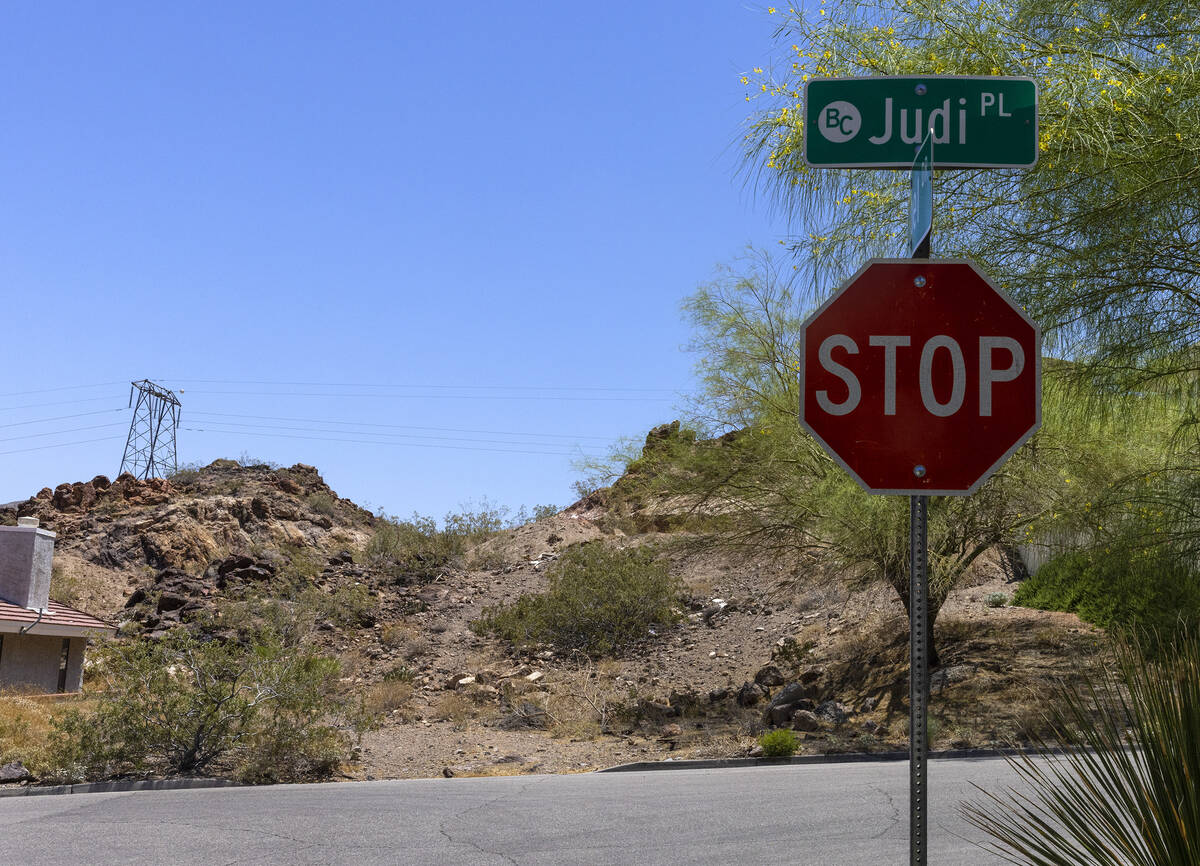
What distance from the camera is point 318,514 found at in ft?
161

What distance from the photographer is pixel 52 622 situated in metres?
26.8

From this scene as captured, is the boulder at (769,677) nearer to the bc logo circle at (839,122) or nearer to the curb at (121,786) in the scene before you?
the curb at (121,786)

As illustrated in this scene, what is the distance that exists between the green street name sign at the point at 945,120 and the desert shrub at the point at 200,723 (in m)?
13.4

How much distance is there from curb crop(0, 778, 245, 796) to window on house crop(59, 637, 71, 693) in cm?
1539

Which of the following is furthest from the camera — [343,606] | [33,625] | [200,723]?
[343,606]

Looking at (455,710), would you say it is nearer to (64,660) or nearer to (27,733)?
(27,733)

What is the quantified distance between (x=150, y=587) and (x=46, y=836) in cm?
2997

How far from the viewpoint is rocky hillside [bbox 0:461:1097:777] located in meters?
20.0

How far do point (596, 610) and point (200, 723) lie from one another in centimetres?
1646

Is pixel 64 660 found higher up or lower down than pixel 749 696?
lower down

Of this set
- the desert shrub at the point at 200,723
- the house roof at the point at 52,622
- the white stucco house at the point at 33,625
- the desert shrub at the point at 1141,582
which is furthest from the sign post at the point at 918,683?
the white stucco house at the point at 33,625

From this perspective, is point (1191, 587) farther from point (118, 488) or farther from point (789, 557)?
point (118, 488)

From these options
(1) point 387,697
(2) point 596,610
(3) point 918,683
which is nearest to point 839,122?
(3) point 918,683

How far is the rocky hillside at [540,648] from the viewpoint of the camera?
20.0 metres
